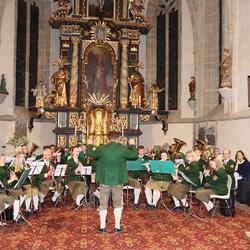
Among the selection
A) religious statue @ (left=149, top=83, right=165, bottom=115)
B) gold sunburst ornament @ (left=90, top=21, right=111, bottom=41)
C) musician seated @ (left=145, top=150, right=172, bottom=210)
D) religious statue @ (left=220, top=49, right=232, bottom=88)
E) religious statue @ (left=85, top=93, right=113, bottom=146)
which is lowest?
musician seated @ (left=145, top=150, right=172, bottom=210)

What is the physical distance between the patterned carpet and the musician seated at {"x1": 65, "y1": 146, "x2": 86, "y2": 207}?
0.50m

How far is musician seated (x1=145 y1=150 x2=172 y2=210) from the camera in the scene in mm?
9133

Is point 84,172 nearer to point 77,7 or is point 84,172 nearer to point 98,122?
point 98,122

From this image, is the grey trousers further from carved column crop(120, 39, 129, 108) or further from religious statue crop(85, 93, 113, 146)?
carved column crop(120, 39, 129, 108)

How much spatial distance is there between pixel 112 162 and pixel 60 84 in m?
10.9

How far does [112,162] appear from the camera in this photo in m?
7.10

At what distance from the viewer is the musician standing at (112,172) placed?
7.04 metres

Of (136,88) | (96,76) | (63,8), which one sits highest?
(63,8)

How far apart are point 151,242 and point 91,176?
373cm

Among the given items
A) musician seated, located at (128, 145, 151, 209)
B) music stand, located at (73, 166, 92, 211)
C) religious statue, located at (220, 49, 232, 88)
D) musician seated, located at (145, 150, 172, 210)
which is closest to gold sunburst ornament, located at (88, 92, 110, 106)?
religious statue, located at (220, 49, 232, 88)

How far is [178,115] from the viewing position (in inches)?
753

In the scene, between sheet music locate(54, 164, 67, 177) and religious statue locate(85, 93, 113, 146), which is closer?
sheet music locate(54, 164, 67, 177)

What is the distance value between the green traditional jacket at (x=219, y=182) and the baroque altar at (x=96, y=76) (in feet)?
30.7

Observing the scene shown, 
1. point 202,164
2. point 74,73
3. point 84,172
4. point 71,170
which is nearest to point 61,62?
point 74,73
